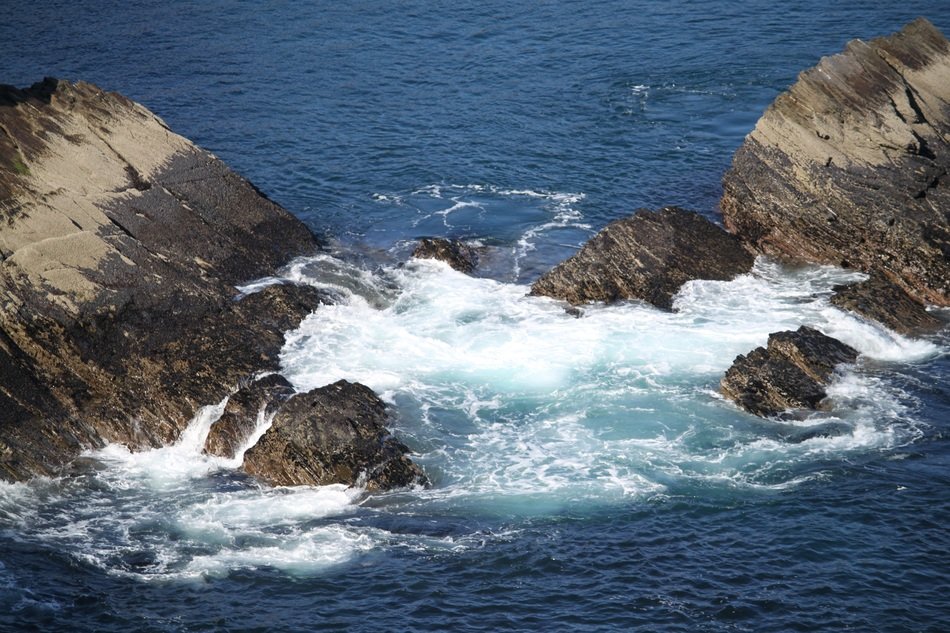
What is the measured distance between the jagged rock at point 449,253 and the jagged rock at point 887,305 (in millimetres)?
17570

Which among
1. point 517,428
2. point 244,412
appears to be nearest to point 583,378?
point 517,428

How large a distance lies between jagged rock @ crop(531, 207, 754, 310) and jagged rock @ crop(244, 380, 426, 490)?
14.4 m

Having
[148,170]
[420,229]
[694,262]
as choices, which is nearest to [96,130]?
[148,170]

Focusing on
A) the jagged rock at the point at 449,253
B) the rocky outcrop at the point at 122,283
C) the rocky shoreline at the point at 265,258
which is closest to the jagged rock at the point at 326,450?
the rocky shoreline at the point at 265,258

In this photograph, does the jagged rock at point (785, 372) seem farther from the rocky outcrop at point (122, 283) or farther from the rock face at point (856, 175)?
the rocky outcrop at point (122, 283)

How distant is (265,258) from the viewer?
52.7 meters

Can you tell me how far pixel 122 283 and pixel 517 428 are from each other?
1760 cm

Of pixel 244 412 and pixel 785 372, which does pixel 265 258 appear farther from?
pixel 785 372

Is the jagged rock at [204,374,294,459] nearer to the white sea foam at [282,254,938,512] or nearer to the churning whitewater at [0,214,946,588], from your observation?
the churning whitewater at [0,214,946,588]

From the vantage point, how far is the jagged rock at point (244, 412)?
4141 cm

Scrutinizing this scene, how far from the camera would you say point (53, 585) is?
34062 mm

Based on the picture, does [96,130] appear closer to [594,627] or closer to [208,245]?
[208,245]

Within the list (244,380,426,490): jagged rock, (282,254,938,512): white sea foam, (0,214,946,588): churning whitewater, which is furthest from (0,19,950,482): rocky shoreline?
(282,254,938,512): white sea foam

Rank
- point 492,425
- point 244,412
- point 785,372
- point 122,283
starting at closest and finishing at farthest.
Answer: point 244,412, point 492,425, point 785,372, point 122,283
